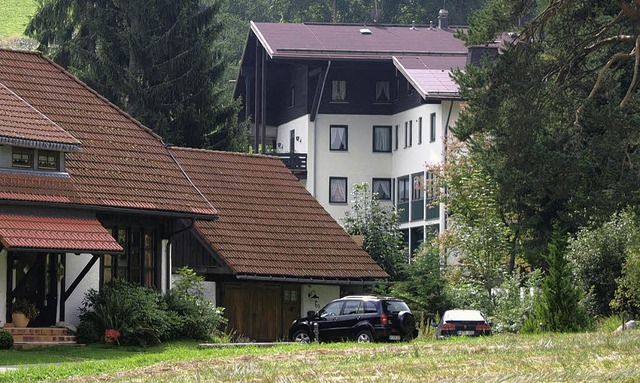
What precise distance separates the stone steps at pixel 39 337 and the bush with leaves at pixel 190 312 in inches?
117

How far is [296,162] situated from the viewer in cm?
8394

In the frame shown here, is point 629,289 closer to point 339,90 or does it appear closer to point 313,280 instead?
point 313,280

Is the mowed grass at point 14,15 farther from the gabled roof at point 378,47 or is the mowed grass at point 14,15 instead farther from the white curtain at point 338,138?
the white curtain at point 338,138

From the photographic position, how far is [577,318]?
42531 millimetres

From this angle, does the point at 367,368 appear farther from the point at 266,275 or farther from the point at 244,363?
the point at 266,275

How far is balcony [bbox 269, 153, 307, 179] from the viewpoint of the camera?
83688mm

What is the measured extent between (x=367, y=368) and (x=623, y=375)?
22.3 ft

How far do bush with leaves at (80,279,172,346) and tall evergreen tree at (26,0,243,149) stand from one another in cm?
2833

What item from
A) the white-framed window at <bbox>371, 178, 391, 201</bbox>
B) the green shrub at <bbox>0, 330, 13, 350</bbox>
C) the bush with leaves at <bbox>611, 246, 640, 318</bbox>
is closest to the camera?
the green shrub at <bbox>0, 330, 13, 350</bbox>

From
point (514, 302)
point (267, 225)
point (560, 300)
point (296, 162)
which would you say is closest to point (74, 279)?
point (267, 225)

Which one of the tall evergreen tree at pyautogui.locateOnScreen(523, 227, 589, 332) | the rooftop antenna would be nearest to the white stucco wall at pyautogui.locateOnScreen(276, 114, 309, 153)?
the rooftop antenna

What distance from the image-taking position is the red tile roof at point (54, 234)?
40.2 m

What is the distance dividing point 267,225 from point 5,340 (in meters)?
15.9

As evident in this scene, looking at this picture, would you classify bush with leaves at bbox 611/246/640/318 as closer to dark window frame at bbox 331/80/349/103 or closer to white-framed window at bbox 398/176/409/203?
white-framed window at bbox 398/176/409/203
